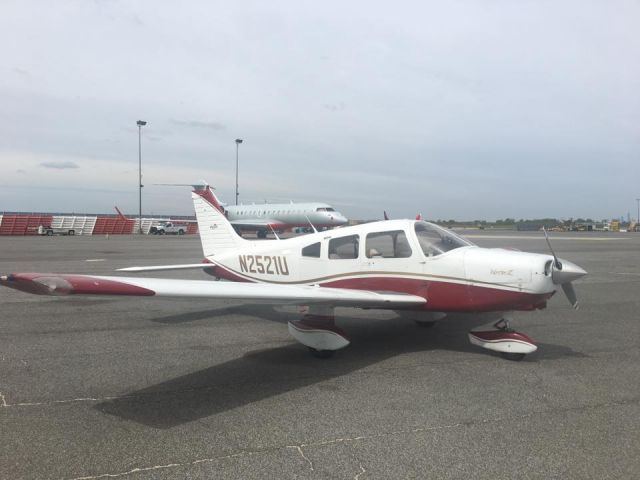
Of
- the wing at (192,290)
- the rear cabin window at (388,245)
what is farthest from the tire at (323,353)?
the rear cabin window at (388,245)

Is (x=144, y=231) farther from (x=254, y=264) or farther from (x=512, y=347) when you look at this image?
(x=512, y=347)

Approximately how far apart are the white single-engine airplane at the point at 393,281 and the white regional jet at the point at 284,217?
34.1m

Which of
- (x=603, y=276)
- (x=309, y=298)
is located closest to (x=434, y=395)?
(x=309, y=298)

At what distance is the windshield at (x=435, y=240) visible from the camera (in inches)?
267

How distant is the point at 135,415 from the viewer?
14.5ft

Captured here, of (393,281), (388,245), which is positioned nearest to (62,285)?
(393,281)

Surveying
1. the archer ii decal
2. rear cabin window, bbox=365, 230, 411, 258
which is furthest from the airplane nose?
the archer ii decal

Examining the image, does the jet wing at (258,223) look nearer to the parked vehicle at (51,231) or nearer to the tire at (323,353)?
the parked vehicle at (51,231)

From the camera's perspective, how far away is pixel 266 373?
5.76 meters

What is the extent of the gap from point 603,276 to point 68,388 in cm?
1651

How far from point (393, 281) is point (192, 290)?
2986mm

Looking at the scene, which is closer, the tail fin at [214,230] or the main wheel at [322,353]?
the main wheel at [322,353]

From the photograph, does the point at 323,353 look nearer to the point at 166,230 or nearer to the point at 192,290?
the point at 192,290

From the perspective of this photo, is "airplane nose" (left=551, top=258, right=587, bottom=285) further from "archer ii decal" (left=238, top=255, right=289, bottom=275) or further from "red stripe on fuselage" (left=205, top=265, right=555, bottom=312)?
"archer ii decal" (left=238, top=255, right=289, bottom=275)
